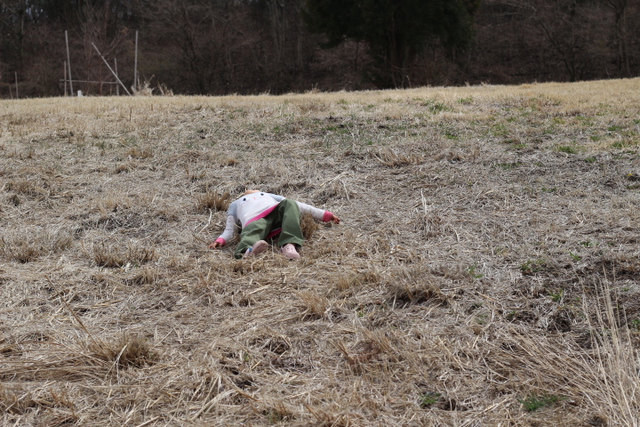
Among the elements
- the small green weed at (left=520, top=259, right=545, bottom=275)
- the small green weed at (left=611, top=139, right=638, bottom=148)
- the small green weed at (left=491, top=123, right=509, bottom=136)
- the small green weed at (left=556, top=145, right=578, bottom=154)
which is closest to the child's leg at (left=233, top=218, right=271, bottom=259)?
the small green weed at (left=520, top=259, right=545, bottom=275)

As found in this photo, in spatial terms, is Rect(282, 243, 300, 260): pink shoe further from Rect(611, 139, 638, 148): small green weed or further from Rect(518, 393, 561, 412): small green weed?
Rect(611, 139, 638, 148): small green weed

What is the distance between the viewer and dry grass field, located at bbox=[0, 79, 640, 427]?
97.7 inches

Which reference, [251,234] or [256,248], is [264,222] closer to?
[251,234]

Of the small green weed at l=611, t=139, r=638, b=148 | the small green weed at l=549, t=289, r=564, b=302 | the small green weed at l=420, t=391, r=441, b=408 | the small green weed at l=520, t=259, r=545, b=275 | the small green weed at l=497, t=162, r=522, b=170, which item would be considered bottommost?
the small green weed at l=420, t=391, r=441, b=408

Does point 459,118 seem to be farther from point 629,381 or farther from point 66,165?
point 629,381

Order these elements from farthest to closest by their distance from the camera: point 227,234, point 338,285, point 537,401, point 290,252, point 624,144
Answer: point 624,144, point 227,234, point 290,252, point 338,285, point 537,401

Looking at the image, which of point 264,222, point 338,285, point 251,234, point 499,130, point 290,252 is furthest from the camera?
point 499,130

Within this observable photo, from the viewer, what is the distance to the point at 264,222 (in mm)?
4352

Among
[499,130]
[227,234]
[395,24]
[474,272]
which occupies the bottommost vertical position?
[227,234]

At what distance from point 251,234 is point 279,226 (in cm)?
33

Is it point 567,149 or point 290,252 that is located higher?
point 567,149

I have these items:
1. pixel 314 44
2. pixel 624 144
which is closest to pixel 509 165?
pixel 624 144

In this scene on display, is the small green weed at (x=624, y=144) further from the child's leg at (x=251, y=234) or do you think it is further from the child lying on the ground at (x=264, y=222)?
the child's leg at (x=251, y=234)

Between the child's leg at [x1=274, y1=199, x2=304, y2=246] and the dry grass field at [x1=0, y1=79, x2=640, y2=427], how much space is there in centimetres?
14
